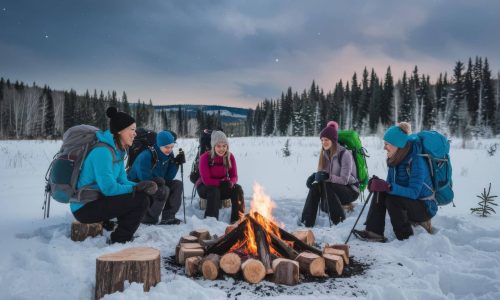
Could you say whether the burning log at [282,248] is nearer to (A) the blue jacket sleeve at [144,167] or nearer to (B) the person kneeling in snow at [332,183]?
(B) the person kneeling in snow at [332,183]

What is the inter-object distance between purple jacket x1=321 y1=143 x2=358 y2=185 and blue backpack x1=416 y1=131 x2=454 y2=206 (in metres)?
1.42

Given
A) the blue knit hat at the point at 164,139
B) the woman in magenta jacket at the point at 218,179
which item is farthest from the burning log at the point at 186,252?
the blue knit hat at the point at 164,139

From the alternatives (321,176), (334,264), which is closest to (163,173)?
(321,176)

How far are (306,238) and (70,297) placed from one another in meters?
2.73

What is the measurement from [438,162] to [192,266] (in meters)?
3.56

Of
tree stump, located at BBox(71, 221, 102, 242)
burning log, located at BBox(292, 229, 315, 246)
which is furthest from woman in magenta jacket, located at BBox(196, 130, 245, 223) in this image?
tree stump, located at BBox(71, 221, 102, 242)

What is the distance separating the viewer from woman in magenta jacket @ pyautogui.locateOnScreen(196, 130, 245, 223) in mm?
6074

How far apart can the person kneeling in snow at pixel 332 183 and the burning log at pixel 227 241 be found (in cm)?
211

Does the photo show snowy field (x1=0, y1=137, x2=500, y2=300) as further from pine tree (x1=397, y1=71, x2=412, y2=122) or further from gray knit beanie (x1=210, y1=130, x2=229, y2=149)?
pine tree (x1=397, y1=71, x2=412, y2=122)

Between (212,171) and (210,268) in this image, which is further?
(212,171)

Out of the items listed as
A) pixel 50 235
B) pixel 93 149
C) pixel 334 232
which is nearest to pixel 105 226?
pixel 50 235

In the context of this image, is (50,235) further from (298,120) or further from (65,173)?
(298,120)

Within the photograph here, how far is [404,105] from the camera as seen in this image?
5128 centimetres

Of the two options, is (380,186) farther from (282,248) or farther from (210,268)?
(210,268)
